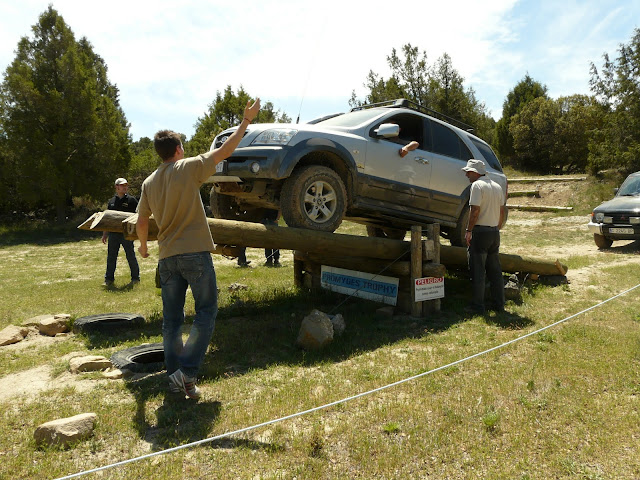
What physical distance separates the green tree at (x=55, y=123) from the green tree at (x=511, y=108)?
31.7 m

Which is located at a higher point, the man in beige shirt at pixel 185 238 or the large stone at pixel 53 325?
the man in beige shirt at pixel 185 238

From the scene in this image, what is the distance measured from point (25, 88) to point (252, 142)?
69.9ft

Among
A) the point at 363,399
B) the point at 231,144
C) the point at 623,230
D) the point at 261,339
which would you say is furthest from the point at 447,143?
the point at 623,230

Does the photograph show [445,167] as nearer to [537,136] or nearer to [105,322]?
[105,322]

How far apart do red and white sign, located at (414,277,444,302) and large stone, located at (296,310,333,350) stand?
157cm

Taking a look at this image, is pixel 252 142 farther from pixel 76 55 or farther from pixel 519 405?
pixel 76 55

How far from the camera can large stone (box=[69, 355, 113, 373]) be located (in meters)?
4.48

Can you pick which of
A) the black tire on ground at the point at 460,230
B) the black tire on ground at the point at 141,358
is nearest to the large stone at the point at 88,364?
the black tire on ground at the point at 141,358

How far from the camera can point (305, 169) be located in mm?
5469

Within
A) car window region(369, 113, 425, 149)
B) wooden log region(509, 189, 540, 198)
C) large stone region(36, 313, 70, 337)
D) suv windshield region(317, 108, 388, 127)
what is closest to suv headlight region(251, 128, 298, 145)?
suv windshield region(317, 108, 388, 127)

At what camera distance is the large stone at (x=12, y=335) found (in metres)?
5.42

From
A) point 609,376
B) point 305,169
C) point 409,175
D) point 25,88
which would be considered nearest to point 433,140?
point 409,175

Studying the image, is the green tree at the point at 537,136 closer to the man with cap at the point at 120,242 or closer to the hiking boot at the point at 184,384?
the man with cap at the point at 120,242

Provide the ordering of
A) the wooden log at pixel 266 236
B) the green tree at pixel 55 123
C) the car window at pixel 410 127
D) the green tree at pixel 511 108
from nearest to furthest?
the wooden log at pixel 266 236, the car window at pixel 410 127, the green tree at pixel 55 123, the green tree at pixel 511 108
